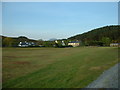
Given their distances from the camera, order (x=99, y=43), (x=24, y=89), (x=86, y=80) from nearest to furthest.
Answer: (x=24, y=89) < (x=86, y=80) < (x=99, y=43)

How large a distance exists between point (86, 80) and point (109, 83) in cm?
122

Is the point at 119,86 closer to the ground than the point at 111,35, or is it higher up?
closer to the ground

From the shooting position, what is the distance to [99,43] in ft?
232

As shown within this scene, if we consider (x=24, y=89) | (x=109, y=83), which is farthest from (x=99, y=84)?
(x=24, y=89)

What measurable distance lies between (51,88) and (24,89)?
1.21m

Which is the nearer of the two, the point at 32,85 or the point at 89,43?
the point at 32,85

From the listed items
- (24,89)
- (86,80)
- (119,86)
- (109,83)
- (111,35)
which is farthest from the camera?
(111,35)

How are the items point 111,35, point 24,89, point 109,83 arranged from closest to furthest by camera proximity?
point 24,89
point 109,83
point 111,35

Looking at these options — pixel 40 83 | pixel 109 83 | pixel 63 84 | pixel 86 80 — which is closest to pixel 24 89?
pixel 40 83

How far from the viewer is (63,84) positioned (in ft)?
23.4

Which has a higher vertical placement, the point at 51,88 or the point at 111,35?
the point at 111,35

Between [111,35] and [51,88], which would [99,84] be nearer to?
[51,88]

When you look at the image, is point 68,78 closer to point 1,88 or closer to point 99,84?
point 99,84

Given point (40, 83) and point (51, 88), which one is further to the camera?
point (40, 83)
